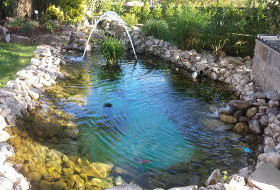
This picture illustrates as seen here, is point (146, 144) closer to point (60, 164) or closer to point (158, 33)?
point (60, 164)

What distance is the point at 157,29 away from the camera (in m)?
11.5

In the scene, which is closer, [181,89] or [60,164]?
[60,164]

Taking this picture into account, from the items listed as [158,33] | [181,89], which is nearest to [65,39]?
[158,33]

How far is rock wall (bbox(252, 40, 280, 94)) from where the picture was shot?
6186 millimetres

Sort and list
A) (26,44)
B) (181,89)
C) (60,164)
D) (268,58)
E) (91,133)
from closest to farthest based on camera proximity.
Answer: (60,164) < (91,133) < (268,58) < (181,89) < (26,44)

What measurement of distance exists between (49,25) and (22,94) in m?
6.65

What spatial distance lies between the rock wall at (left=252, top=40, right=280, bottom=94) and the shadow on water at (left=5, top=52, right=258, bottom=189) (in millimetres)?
816

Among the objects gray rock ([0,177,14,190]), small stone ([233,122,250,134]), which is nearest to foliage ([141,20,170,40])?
small stone ([233,122,250,134])

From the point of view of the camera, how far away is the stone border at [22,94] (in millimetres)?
3811

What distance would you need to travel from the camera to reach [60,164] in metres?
4.41

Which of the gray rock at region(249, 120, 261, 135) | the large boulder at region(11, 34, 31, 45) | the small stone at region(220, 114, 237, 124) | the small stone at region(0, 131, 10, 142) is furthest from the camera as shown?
the large boulder at region(11, 34, 31, 45)

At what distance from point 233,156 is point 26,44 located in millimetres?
7982

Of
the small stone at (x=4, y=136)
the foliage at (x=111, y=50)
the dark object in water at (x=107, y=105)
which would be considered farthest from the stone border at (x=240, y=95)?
the small stone at (x=4, y=136)

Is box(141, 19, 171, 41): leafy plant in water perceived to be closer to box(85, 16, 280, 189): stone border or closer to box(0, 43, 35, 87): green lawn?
box(85, 16, 280, 189): stone border
